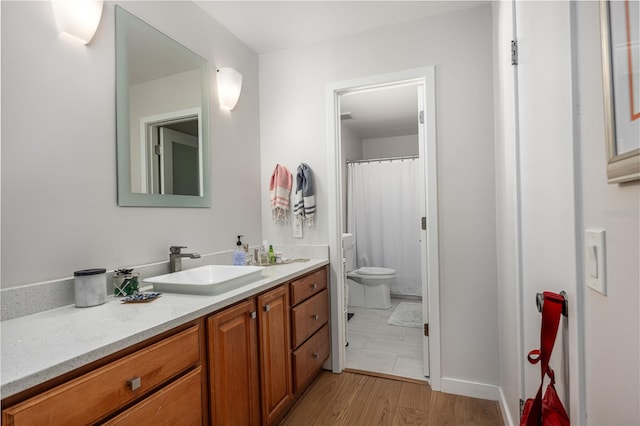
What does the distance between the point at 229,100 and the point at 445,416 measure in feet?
7.99

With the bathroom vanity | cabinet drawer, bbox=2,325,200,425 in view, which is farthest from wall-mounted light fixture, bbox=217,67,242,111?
cabinet drawer, bbox=2,325,200,425

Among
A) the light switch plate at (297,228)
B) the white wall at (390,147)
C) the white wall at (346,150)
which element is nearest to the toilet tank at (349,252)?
the white wall at (346,150)

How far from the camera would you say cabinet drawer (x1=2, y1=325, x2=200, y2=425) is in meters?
0.74

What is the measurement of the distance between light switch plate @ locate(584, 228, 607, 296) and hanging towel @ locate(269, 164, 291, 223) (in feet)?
6.72

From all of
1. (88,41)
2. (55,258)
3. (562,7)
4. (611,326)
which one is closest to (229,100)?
(88,41)

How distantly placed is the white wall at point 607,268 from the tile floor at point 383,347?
189 cm

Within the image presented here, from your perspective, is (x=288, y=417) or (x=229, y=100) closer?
(x=288, y=417)

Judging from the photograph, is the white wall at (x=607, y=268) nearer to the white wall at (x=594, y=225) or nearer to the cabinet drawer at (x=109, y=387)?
the white wall at (x=594, y=225)

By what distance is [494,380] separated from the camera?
6.81ft

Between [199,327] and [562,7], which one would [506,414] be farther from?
[562,7]

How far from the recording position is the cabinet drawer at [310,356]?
6.36 ft

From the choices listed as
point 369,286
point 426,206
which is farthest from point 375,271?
point 426,206

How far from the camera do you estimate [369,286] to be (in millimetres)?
3949

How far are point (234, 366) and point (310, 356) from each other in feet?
2.69
